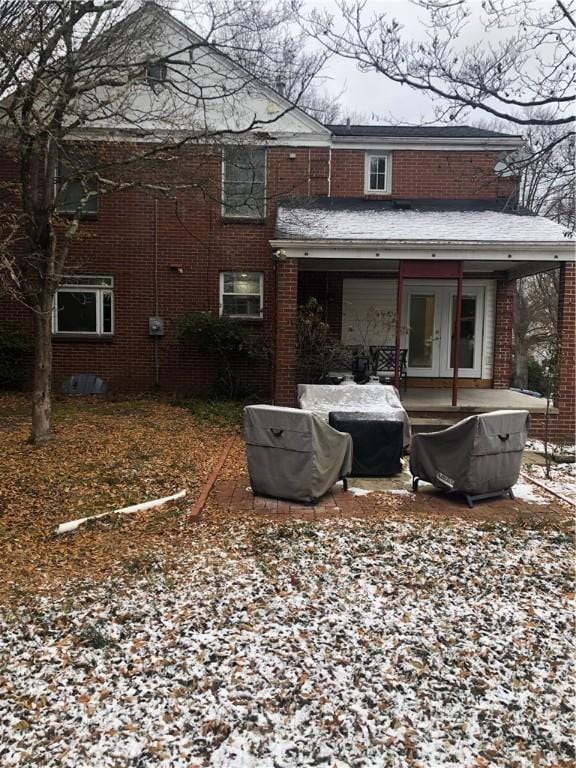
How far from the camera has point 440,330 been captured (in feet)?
40.5

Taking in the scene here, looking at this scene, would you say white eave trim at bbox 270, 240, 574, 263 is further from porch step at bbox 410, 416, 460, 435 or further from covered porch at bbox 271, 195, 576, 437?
porch step at bbox 410, 416, 460, 435

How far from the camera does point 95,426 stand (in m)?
8.84

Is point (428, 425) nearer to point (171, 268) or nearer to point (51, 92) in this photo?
point (171, 268)

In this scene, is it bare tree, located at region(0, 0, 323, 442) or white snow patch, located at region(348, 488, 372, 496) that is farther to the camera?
bare tree, located at region(0, 0, 323, 442)

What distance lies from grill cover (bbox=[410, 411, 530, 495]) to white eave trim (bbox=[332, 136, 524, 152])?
9.39 metres

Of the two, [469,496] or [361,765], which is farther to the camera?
[469,496]

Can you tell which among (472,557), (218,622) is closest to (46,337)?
(218,622)

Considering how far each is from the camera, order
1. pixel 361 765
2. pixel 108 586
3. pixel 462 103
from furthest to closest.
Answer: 1. pixel 462 103
2. pixel 108 586
3. pixel 361 765

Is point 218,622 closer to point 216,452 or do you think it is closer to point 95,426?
point 216,452

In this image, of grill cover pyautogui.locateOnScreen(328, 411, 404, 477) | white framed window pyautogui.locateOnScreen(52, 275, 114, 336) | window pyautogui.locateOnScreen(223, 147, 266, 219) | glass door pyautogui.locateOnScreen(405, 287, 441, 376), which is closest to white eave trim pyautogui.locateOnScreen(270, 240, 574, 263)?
glass door pyautogui.locateOnScreen(405, 287, 441, 376)

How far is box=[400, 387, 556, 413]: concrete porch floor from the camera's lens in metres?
9.30

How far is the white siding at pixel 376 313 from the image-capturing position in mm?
12312

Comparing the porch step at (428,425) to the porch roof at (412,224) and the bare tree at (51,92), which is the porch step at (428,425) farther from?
the bare tree at (51,92)

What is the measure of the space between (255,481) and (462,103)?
16.3 ft
